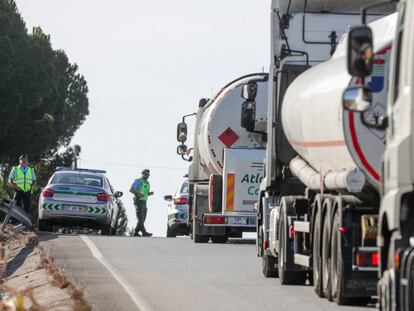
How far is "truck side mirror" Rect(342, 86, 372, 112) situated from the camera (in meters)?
13.9

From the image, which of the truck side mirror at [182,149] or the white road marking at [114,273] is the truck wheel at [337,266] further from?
the truck side mirror at [182,149]

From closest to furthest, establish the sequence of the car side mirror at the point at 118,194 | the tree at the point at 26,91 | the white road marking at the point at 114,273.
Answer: the white road marking at the point at 114,273, the car side mirror at the point at 118,194, the tree at the point at 26,91

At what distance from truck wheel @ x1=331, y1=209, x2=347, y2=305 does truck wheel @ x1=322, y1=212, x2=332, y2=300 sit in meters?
0.28

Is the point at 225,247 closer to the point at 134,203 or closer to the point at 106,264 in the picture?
the point at 106,264

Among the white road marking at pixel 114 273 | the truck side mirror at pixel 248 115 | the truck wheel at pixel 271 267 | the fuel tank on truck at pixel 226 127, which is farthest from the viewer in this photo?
the fuel tank on truck at pixel 226 127

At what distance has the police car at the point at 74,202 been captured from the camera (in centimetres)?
3766

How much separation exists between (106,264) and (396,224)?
12.5 metres

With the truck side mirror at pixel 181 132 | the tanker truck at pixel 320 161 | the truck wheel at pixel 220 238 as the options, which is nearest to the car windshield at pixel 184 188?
the truck side mirror at pixel 181 132

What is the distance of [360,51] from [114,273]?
34.5 feet

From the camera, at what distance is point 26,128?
65.6 metres

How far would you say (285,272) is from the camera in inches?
835

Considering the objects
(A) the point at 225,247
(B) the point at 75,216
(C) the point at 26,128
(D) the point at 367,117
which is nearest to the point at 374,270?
(D) the point at 367,117

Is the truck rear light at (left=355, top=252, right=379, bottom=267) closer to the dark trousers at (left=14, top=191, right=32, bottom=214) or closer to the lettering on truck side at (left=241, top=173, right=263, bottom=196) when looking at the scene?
the lettering on truck side at (left=241, top=173, right=263, bottom=196)

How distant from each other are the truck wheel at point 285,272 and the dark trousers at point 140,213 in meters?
21.5
